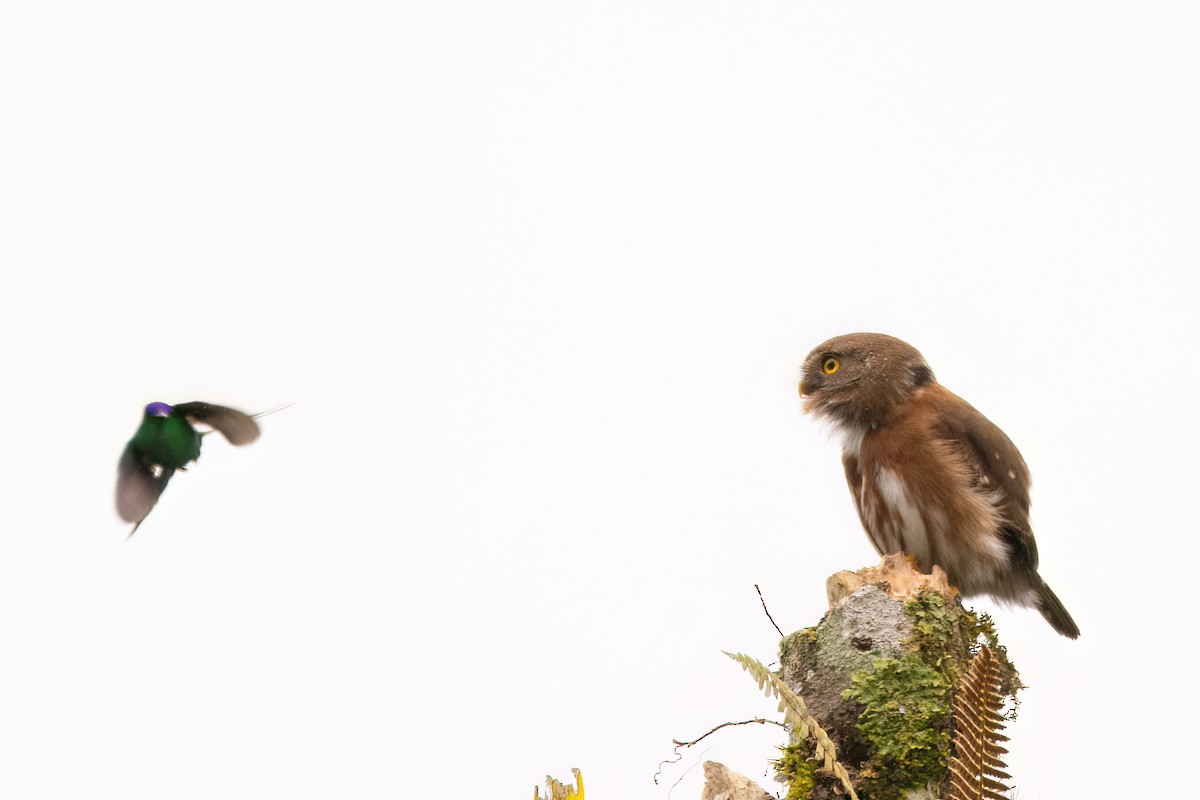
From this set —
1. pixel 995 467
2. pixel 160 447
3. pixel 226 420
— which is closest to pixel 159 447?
pixel 160 447

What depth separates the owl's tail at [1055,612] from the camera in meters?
7.01

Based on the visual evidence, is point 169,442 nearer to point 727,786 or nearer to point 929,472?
point 727,786

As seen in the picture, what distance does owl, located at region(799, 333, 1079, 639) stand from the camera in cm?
685

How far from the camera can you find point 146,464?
19.5 ft

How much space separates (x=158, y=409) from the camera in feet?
19.6

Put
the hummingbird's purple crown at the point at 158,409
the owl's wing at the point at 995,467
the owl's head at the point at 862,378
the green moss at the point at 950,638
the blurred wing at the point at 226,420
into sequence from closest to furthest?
the green moss at the point at 950,638
the blurred wing at the point at 226,420
the hummingbird's purple crown at the point at 158,409
the owl's wing at the point at 995,467
the owl's head at the point at 862,378

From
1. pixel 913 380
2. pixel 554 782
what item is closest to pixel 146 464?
pixel 554 782

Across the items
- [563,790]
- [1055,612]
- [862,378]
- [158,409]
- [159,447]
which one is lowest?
[563,790]

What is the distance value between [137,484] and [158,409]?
0.39 metres

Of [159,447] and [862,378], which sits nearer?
[159,447]

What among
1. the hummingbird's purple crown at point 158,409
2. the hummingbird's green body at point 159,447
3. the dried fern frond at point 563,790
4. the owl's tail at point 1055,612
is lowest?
the dried fern frond at point 563,790

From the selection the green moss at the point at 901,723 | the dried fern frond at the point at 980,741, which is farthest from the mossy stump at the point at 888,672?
the dried fern frond at the point at 980,741

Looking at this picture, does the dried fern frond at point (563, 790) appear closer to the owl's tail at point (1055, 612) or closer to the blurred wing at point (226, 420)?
the blurred wing at point (226, 420)

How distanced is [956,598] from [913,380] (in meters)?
1.96
